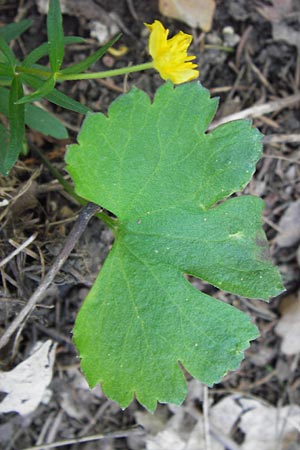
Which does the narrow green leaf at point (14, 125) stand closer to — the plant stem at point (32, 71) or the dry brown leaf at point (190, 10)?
the plant stem at point (32, 71)

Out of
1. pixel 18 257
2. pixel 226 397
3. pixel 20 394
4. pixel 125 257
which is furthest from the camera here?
pixel 226 397

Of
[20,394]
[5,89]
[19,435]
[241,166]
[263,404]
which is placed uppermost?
[5,89]

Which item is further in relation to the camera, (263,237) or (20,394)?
(20,394)

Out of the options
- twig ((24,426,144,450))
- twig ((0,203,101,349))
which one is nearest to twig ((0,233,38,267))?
twig ((0,203,101,349))

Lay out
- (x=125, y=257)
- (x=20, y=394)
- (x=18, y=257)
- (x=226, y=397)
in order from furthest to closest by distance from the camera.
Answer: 1. (x=226, y=397)
2. (x=20, y=394)
3. (x=18, y=257)
4. (x=125, y=257)

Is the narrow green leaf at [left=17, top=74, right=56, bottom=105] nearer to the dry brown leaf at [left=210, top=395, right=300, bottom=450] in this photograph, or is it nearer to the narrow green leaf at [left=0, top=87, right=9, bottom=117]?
the narrow green leaf at [left=0, top=87, right=9, bottom=117]

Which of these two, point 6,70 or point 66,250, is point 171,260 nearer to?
point 66,250

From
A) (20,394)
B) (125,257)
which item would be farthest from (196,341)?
(20,394)

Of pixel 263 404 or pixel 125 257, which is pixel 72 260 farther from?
pixel 263 404
